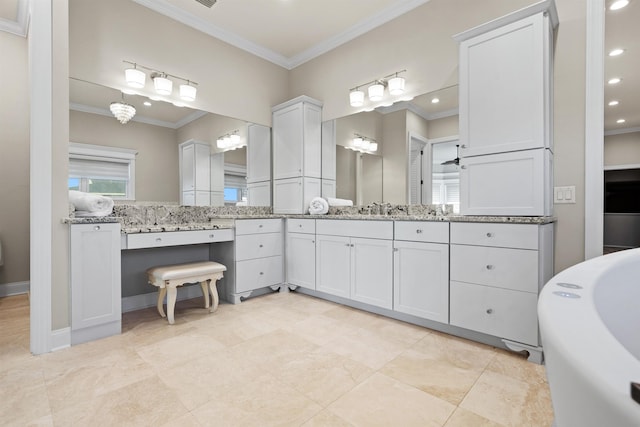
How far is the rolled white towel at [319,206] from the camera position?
334 cm

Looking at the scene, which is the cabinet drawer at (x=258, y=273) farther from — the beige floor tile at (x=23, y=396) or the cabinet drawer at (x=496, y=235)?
the cabinet drawer at (x=496, y=235)

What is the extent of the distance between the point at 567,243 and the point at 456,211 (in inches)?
30.3

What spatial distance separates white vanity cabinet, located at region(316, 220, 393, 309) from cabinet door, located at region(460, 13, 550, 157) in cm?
99

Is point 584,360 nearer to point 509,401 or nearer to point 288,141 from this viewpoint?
point 509,401

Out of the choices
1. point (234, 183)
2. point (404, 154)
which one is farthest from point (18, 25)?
point (404, 154)

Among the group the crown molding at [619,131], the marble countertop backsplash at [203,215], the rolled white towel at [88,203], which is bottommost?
the marble countertop backsplash at [203,215]

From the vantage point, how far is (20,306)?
9.40ft

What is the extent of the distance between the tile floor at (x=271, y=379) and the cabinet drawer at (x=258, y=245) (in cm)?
79

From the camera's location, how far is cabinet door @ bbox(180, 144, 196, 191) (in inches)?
123

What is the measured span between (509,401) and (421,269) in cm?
101

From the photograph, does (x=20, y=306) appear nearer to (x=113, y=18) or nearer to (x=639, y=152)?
(x=113, y=18)

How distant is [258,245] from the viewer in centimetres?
321

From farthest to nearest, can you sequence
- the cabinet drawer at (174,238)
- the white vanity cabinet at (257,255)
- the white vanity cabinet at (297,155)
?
1. the white vanity cabinet at (297,155)
2. the white vanity cabinet at (257,255)
3. the cabinet drawer at (174,238)

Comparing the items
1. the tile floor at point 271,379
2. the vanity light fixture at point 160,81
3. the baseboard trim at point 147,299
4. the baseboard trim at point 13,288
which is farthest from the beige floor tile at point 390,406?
the baseboard trim at point 13,288
